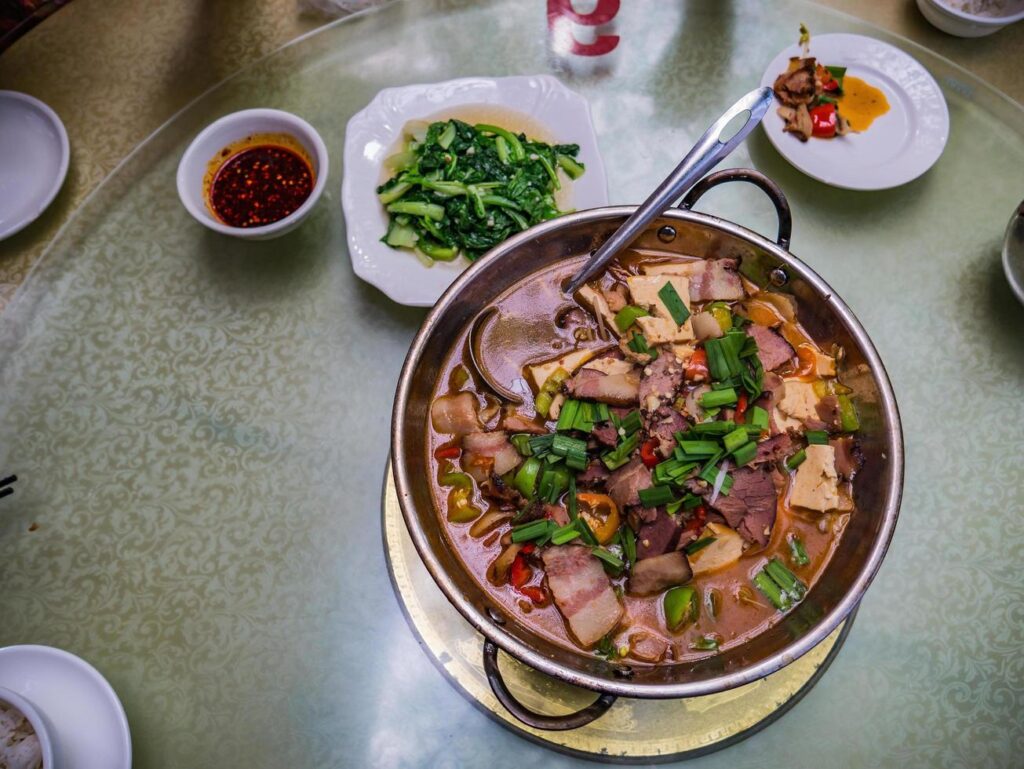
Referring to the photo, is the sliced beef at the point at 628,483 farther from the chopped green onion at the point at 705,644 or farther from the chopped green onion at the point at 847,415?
the chopped green onion at the point at 847,415

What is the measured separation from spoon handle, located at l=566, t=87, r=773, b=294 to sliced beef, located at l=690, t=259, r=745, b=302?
245 mm

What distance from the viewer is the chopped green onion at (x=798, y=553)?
2137 millimetres

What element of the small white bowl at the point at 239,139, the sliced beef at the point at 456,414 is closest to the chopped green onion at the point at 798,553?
the sliced beef at the point at 456,414

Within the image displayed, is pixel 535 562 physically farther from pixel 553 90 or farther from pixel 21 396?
pixel 21 396

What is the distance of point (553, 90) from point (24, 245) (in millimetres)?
2025

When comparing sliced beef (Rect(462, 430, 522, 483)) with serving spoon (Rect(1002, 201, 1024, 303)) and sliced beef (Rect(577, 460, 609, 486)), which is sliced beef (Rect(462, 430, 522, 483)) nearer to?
sliced beef (Rect(577, 460, 609, 486))

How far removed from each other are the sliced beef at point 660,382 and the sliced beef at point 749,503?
0.93 feet

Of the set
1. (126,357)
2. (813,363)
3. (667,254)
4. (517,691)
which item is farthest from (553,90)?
(517,691)

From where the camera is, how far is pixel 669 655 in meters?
2.06

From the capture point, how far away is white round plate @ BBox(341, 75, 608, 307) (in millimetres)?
2527

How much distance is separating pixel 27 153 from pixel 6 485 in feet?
4.07

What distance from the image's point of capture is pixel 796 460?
2.16m

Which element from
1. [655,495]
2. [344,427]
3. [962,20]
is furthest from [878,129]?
[344,427]

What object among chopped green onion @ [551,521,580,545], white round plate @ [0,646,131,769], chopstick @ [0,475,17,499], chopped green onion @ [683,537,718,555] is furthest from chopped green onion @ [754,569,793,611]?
chopstick @ [0,475,17,499]
